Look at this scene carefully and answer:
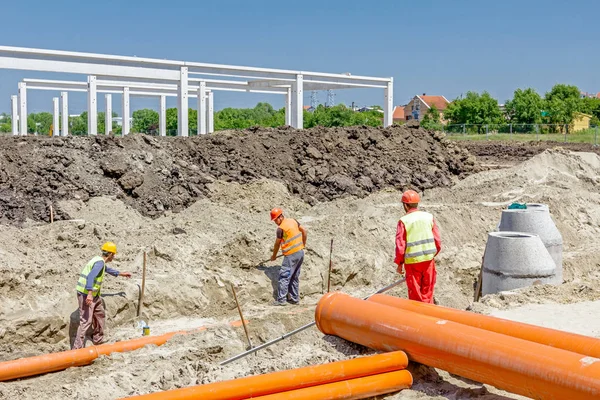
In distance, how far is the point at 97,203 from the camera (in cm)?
1576

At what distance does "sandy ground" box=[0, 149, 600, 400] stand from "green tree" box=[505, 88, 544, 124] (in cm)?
4280

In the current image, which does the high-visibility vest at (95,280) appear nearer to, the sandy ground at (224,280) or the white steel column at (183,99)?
the sandy ground at (224,280)

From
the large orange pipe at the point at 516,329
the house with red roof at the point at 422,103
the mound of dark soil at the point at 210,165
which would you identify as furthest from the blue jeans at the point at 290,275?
the house with red roof at the point at 422,103

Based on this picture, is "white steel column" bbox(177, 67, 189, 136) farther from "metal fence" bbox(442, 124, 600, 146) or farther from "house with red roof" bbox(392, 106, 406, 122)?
"house with red roof" bbox(392, 106, 406, 122)

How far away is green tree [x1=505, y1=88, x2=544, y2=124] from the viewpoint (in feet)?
194

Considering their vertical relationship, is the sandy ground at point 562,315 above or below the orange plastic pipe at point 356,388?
above

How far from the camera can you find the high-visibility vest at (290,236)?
440 inches

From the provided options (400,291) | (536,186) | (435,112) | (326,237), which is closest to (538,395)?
(400,291)

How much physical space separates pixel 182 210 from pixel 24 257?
18.4ft

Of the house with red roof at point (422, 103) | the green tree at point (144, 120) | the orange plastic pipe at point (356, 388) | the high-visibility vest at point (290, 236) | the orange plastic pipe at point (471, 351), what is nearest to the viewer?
the orange plastic pipe at point (471, 351)

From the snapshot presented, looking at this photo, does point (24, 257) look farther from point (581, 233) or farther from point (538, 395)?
point (581, 233)

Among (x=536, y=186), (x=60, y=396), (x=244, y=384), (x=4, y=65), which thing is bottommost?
(x=60, y=396)

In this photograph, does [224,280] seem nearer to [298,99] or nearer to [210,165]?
[210,165]

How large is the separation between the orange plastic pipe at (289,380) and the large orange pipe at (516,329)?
0.78 metres
